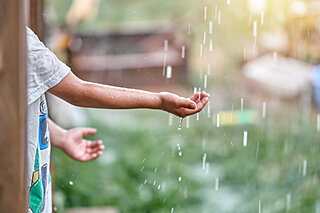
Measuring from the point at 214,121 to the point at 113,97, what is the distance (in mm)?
3723

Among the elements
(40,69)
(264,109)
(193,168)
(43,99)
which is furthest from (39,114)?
(264,109)

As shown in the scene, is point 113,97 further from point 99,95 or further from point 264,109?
point 264,109

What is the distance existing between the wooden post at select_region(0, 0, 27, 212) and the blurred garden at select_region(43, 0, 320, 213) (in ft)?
6.07

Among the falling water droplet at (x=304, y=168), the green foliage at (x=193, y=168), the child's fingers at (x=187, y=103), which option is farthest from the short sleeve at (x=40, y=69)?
the falling water droplet at (x=304, y=168)

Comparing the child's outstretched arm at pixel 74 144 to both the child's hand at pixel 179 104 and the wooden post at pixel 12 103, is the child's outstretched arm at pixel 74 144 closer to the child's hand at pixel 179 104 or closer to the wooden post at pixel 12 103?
the child's hand at pixel 179 104

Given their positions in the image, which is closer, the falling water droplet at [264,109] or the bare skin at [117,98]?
the bare skin at [117,98]

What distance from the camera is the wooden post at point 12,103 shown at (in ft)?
3.60

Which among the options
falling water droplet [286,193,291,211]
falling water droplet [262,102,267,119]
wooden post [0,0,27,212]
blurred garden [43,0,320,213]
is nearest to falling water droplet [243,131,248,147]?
blurred garden [43,0,320,213]

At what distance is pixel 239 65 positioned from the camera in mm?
6496

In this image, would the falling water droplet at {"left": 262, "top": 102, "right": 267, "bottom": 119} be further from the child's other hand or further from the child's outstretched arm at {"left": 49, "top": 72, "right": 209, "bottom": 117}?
the child's outstretched arm at {"left": 49, "top": 72, "right": 209, "bottom": 117}

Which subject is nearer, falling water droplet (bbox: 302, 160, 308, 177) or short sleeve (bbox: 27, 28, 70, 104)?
short sleeve (bbox: 27, 28, 70, 104)

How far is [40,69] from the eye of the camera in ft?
4.48

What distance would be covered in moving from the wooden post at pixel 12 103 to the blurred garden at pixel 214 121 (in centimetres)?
185

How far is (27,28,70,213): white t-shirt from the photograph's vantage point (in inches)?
53.6
